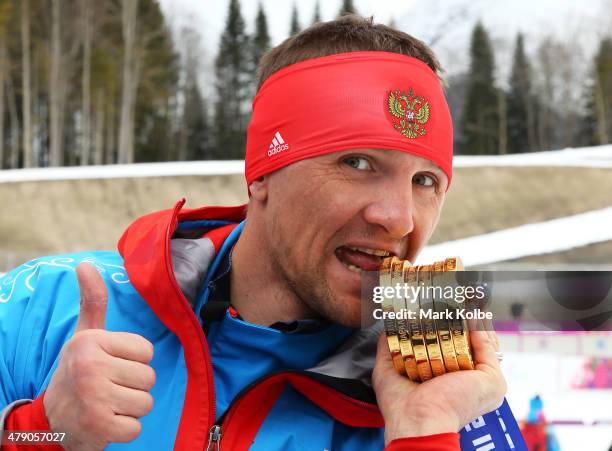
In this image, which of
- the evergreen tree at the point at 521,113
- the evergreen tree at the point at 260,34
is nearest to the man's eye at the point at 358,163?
the evergreen tree at the point at 521,113

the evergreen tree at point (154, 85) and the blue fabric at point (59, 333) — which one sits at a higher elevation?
the evergreen tree at point (154, 85)

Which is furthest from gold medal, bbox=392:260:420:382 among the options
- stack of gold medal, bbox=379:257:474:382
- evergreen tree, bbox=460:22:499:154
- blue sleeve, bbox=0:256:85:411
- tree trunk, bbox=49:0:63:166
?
evergreen tree, bbox=460:22:499:154

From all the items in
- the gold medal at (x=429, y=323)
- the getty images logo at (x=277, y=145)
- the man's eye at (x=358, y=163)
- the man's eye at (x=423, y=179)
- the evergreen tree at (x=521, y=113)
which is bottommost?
the gold medal at (x=429, y=323)

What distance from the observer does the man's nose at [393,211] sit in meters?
1.74

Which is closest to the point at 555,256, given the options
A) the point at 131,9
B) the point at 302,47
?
the point at 302,47

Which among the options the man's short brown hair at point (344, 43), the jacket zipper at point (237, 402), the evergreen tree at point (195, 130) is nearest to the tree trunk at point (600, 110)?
the evergreen tree at point (195, 130)

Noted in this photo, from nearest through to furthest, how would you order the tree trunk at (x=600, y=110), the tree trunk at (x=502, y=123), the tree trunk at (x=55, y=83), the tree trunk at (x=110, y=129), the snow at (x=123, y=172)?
1. the snow at (x=123, y=172)
2. the tree trunk at (x=55, y=83)
3. the tree trunk at (x=110, y=129)
4. the tree trunk at (x=600, y=110)
5. the tree trunk at (x=502, y=123)

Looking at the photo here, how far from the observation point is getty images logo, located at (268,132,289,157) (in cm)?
200

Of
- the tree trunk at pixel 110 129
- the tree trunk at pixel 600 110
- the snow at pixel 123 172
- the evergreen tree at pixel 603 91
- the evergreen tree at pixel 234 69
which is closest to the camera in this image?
the snow at pixel 123 172

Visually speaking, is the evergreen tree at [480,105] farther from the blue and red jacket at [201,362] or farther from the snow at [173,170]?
the blue and red jacket at [201,362]

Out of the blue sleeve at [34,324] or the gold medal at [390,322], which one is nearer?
the gold medal at [390,322]

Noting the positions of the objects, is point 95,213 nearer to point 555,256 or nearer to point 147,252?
point 555,256

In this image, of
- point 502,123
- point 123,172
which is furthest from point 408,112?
point 502,123

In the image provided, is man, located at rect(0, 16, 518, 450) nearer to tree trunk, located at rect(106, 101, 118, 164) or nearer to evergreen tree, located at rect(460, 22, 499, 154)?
tree trunk, located at rect(106, 101, 118, 164)
